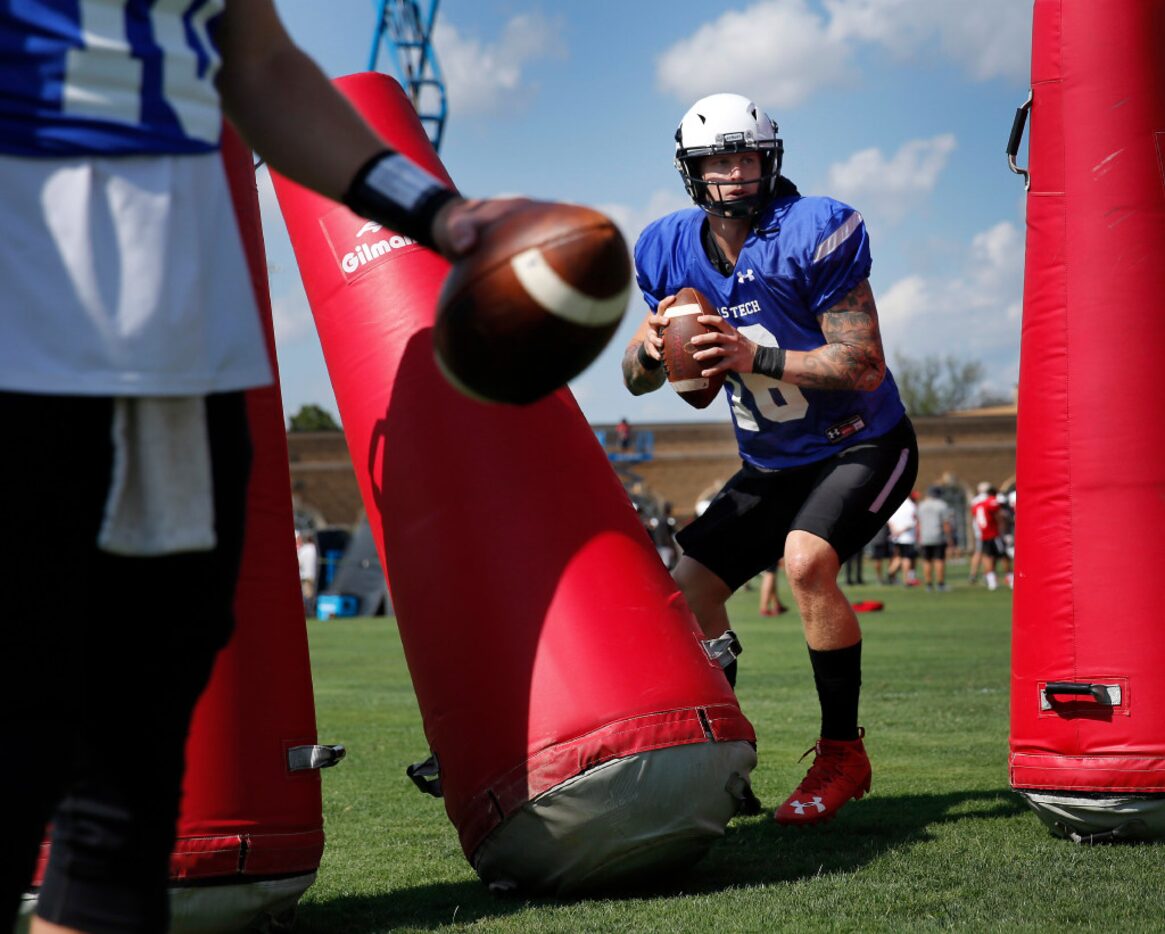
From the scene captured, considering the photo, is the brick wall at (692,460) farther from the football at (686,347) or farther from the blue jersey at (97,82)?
the blue jersey at (97,82)

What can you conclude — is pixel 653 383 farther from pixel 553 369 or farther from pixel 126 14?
pixel 126 14

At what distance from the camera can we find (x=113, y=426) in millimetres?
1208

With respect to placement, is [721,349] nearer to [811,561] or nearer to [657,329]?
[657,329]

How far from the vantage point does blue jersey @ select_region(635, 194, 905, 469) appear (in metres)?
3.62

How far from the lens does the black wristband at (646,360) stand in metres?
3.71

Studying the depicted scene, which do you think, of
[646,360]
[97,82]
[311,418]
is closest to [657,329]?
[646,360]

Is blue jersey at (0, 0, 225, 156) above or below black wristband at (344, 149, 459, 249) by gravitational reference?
above

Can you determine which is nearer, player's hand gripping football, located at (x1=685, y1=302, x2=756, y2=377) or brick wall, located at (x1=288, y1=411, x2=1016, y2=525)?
player's hand gripping football, located at (x1=685, y1=302, x2=756, y2=377)

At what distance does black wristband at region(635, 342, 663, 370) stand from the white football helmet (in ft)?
1.41

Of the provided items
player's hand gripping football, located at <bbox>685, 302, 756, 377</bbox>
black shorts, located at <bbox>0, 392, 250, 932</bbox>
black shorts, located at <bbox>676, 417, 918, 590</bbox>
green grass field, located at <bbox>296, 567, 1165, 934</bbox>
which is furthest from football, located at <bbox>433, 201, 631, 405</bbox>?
black shorts, located at <bbox>676, 417, 918, 590</bbox>

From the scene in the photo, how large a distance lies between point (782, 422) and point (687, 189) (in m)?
0.70

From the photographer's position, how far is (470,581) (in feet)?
9.47

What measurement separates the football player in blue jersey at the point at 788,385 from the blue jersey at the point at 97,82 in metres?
2.25

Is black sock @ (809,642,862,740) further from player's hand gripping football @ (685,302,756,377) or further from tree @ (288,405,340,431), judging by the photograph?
tree @ (288,405,340,431)
